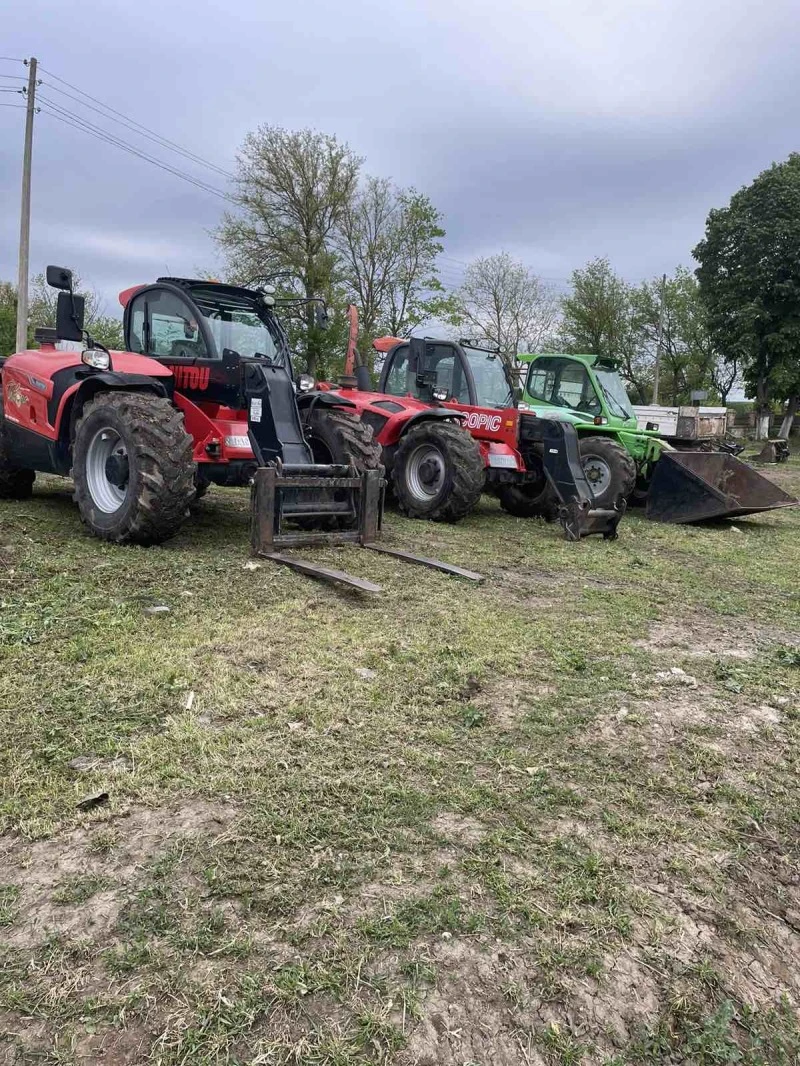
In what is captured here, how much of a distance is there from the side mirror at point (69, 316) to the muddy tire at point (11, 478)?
1.60 m

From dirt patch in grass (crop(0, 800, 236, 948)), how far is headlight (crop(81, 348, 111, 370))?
418 cm

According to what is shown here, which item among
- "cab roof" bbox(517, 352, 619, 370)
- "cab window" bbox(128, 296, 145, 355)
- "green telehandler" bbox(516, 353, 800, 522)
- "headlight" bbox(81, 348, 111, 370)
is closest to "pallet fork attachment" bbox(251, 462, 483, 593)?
"headlight" bbox(81, 348, 111, 370)

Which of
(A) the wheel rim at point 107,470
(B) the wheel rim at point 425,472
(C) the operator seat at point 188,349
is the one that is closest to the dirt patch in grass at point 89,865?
(A) the wheel rim at point 107,470

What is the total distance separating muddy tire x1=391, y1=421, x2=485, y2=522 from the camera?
26.0ft

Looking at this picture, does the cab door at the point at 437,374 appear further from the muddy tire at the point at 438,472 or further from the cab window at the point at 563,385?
the cab window at the point at 563,385

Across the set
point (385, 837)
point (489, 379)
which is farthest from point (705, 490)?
point (385, 837)

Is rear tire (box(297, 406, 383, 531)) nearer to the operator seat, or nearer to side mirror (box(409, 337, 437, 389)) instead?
A: the operator seat

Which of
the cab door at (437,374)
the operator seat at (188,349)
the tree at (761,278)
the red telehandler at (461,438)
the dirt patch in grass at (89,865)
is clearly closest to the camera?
the dirt patch in grass at (89,865)

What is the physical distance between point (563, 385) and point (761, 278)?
79.6ft

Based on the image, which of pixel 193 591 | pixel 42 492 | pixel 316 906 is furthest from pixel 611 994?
pixel 42 492

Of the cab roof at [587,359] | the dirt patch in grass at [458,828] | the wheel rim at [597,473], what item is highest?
the cab roof at [587,359]

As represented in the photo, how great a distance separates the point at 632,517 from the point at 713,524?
1.07 m

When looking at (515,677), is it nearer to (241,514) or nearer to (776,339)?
(241,514)

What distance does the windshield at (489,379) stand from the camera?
9.20 metres
